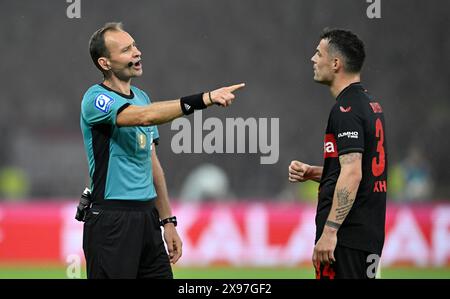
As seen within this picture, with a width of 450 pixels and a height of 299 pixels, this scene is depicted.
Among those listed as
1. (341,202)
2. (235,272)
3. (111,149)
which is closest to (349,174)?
(341,202)

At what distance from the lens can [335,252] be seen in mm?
5520

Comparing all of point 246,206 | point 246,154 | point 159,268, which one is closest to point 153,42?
point 246,154

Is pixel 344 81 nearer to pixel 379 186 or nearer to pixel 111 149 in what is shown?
pixel 379 186

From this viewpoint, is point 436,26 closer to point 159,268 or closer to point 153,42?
point 153,42

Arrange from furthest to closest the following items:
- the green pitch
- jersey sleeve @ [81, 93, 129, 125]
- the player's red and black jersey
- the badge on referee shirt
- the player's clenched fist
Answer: the green pitch
the player's clenched fist
the badge on referee shirt
jersey sleeve @ [81, 93, 129, 125]
the player's red and black jersey

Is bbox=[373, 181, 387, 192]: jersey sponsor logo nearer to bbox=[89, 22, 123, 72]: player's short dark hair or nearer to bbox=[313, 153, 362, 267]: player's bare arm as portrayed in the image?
bbox=[313, 153, 362, 267]: player's bare arm

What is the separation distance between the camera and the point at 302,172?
6.04 meters

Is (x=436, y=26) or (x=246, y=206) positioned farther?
(x=436, y=26)

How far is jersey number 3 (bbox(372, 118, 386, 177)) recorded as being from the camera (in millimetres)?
5530

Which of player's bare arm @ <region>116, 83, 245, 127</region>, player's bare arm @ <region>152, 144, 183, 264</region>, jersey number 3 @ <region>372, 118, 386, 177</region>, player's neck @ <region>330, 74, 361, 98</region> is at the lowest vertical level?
player's bare arm @ <region>152, 144, 183, 264</region>

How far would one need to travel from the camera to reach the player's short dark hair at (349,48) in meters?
5.69

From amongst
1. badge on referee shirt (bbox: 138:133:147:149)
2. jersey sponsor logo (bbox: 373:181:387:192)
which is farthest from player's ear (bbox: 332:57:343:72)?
badge on referee shirt (bbox: 138:133:147:149)

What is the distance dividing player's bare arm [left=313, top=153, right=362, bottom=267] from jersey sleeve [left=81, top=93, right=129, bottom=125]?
55.9 inches
